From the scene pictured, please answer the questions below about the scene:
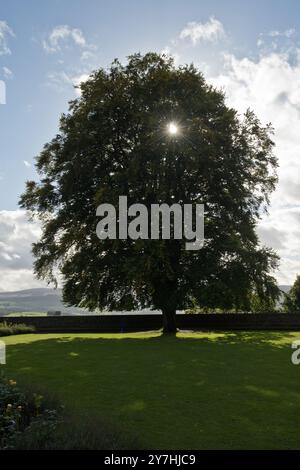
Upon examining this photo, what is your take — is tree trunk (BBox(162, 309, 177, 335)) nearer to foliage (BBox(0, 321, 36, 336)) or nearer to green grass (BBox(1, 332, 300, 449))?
green grass (BBox(1, 332, 300, 449))

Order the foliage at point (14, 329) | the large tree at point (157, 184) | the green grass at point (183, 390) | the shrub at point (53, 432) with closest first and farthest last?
the shrub at point (53, 432), the green grass at point (183, 390), the large tree at point (157, 184), the foliage at point (14, 329)

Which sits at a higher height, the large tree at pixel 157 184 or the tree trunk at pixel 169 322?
the large tree at pixel 157 184

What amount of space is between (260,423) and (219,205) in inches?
942

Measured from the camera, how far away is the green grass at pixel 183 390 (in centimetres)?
860

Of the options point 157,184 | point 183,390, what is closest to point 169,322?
point 157,184

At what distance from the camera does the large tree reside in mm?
29375

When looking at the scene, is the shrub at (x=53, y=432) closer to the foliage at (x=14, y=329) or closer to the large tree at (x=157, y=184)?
the large tree at (x=157, y=184)

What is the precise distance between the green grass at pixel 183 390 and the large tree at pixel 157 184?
29.9 ft

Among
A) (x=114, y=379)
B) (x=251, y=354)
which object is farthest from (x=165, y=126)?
(x=114, y=379)

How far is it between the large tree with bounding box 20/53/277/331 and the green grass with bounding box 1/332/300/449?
9121 millimetres

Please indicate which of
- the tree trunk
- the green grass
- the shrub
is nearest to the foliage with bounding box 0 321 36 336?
the tree trunk

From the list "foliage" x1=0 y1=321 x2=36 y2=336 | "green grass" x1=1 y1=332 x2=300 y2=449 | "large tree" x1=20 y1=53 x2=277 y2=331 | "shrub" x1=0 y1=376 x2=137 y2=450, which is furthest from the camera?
"foliage" x1=0 y1=321 x2=36 y2=336

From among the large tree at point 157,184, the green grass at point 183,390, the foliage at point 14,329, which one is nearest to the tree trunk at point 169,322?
the large tree at point 157,184

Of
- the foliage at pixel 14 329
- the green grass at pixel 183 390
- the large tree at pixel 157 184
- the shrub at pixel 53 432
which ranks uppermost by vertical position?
the large tree at pixel 157 184
